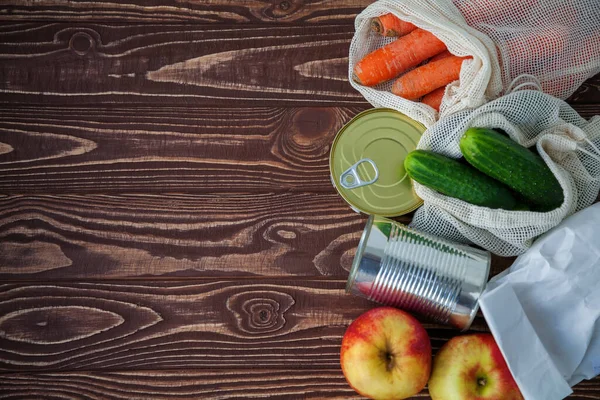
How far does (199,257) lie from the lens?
1.00m

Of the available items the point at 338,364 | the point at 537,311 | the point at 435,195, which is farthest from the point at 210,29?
the point at 537,311

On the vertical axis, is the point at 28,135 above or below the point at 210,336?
above

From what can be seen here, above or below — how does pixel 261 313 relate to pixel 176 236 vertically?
below

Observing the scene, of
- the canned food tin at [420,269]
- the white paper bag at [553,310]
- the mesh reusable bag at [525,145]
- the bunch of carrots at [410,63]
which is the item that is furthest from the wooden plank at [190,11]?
the white paper bag at [553,310]

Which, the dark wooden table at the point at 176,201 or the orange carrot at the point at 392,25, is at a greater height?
the orange carrot at the point at 392,25

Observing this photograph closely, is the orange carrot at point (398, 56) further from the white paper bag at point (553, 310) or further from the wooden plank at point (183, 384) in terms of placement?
the wooden plank at point (183, 384)

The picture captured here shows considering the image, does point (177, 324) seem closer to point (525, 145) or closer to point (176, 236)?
point (176, 236)

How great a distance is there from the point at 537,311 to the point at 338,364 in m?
0.35

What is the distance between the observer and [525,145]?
0.91 meters

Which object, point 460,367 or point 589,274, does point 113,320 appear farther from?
point 589,274

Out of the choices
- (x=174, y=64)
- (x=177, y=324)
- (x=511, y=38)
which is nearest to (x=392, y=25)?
(x=511, y=38)

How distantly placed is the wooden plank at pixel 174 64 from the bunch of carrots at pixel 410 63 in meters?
A: 0.07

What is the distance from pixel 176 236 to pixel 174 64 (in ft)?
1.08

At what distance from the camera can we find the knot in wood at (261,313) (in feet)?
3.24
